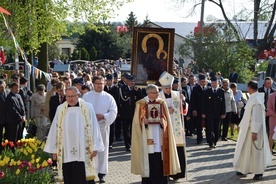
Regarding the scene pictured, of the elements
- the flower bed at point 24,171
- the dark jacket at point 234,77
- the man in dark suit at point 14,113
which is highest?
the dark jacket at point 234,77

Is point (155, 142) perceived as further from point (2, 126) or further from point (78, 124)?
point (2, 126)

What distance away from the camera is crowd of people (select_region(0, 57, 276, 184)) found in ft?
32.4

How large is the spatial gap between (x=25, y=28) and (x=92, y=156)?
15.4 meters

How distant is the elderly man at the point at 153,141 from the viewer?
1088 centimetres

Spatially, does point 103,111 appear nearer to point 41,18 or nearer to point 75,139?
point 75,139

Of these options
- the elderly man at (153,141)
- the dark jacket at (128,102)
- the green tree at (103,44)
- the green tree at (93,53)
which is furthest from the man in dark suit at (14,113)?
the green tree at (103,44)

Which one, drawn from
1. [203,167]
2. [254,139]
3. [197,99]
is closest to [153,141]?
[254,139]

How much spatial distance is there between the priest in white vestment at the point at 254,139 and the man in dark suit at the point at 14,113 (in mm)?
5094

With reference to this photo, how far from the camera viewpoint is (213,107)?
55.0 ft

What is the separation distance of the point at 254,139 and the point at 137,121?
266 cm

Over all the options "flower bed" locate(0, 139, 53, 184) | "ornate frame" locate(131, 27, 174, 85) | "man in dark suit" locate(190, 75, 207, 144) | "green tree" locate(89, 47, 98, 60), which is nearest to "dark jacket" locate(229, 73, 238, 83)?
"man in dark suit" locate(190, 75, 207, 144)

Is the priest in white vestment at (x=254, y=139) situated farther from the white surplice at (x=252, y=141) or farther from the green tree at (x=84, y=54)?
the green tree at (x=84, y=54)

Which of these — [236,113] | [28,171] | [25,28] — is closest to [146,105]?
[28,171]

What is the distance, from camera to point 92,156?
995cm
